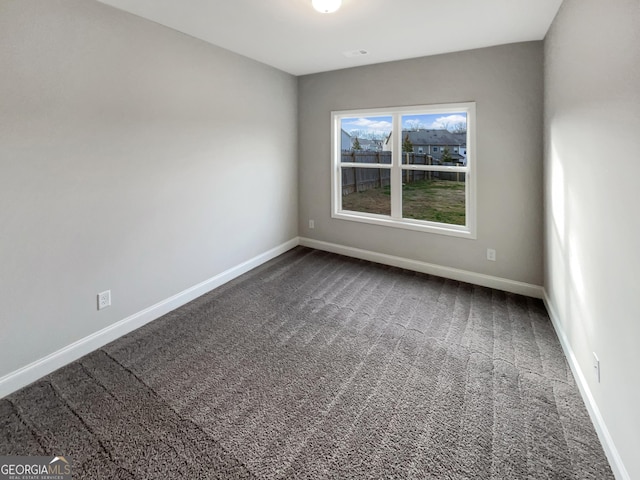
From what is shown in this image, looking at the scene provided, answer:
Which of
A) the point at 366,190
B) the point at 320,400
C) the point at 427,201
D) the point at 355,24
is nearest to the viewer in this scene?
the point at 320,400

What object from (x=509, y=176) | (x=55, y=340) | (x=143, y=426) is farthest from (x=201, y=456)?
(x=509, y=176)

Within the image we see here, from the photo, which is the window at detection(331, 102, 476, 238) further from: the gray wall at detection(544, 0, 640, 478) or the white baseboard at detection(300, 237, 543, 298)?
the gray wall at detection(544, 0, 640, 478)

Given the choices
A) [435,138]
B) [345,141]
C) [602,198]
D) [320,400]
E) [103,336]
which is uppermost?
[345,141]

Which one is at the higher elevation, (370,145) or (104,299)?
(370,145)

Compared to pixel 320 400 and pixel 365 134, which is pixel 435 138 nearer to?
pixel 365 134

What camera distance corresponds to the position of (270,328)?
9.21 feet

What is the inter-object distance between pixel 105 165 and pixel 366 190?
10.1ft

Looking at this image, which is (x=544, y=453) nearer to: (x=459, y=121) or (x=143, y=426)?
(x=143, y=426)

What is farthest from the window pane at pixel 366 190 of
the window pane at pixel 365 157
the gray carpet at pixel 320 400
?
the gray carpet at pixel 320 400

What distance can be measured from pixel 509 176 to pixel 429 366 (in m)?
2.23

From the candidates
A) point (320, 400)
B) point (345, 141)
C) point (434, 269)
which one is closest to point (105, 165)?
point (320, 400)

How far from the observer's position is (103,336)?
2570 millimetres

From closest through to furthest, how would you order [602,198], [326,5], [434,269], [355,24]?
1. [602,198]
2. [326,5]
3. [355,24]
4. [434,269]

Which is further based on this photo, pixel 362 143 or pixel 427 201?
pixel 362 143
